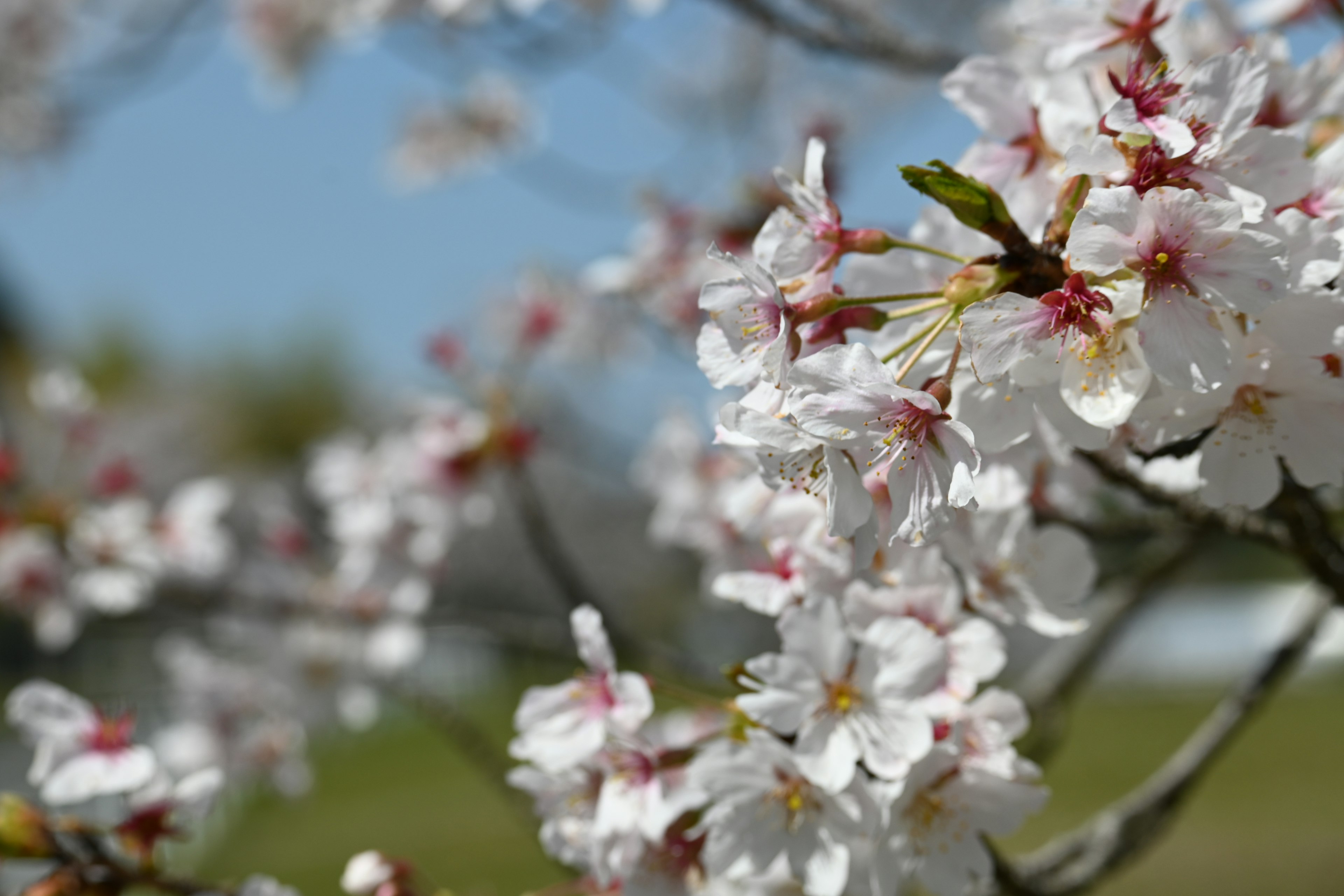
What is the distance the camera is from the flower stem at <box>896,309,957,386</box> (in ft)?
2.76

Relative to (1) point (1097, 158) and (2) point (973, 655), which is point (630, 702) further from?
(1) point (1097, 158)

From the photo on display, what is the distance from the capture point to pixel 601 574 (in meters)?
20.6

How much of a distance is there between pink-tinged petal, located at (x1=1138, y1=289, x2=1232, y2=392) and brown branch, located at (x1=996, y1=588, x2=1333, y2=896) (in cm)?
88

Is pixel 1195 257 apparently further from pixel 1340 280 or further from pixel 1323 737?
pixel 1323 737

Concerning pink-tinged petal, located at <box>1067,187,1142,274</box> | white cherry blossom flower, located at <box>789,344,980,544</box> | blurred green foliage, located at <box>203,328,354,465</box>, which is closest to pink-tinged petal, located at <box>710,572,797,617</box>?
white cherry blossom flower, located at <box>789,344,980,544</box>

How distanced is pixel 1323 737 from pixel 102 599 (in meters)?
9.62

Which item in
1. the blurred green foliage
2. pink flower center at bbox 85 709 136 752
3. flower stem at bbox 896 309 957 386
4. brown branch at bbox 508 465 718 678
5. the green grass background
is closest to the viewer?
flower stem at bbox 896 309 957 386

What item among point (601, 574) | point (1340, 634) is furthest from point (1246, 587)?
point (601, 574)

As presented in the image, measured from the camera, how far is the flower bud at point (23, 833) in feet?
3.93

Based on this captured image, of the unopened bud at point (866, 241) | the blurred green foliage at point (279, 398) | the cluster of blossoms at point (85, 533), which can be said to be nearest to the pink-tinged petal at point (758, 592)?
the unopened bud at point (866, 241)

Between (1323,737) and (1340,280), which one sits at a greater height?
(1340,280)

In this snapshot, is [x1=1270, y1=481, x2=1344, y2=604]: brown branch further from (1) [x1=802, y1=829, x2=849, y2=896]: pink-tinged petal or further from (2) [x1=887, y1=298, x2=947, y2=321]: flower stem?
(1) [x1=802, y1=829, x2=849, y2=896]: pink-tinged petal

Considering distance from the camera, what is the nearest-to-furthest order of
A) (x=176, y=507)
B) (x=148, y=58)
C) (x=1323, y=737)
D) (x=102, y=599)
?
(x=102, y=599), (x=176, y=507), (x=148, y=58), (x=1323, y=737)

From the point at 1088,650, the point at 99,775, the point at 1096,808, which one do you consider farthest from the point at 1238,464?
the point at 1096,808
